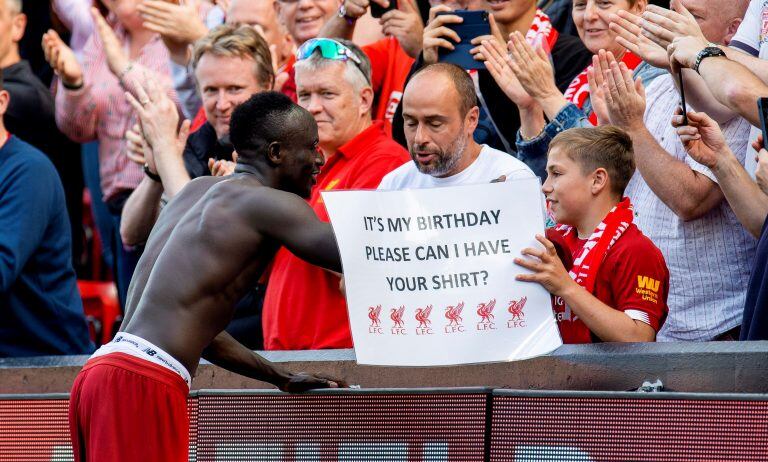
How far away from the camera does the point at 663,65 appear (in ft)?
19.4

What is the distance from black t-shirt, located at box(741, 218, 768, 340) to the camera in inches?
205

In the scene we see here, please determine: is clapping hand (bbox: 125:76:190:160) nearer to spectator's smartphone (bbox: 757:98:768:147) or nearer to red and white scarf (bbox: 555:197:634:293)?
red and white scarf (bbox: 555:197:634:293)

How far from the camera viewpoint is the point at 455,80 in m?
6.34

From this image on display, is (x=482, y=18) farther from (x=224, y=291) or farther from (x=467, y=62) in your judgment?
(x=224, y=291)

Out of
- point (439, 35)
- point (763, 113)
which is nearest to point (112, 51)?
point (439, 35)

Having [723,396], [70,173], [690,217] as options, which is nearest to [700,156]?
[690,217]

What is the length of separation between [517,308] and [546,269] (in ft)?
0.58

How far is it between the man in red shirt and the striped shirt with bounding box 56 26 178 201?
92.4 inches

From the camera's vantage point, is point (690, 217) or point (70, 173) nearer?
point (690, 217)

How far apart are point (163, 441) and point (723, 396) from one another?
2.05 meters

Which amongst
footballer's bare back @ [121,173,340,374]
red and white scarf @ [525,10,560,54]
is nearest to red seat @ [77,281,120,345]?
red and white scarf @ [525,10,560,54]

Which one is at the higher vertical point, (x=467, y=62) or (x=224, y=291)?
(x=467, y=62)

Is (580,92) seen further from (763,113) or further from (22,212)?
(22,212)

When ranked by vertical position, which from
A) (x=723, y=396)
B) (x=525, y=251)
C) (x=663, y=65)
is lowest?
(x=723, y=396)
